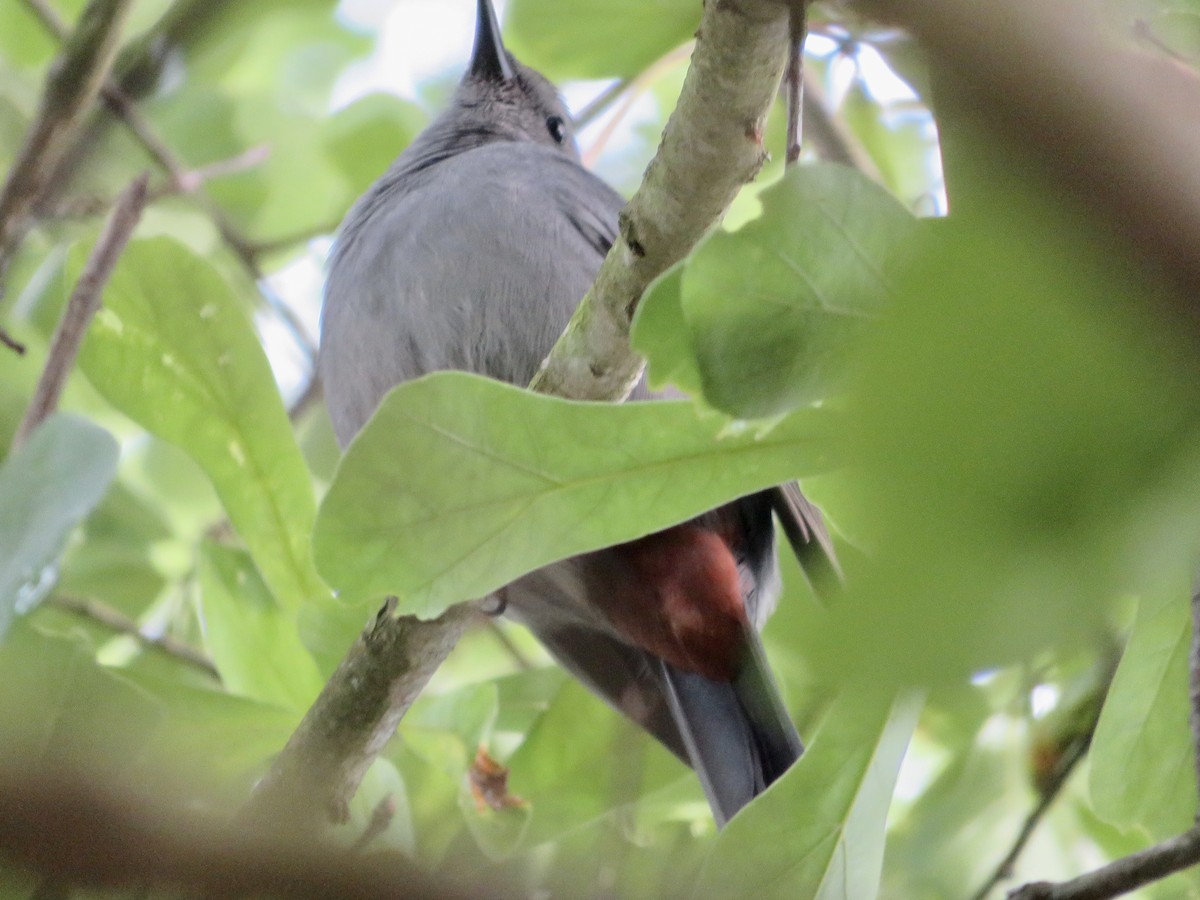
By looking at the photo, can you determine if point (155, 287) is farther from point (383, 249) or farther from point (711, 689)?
point (711, 689)

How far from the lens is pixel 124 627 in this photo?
294 centimetres

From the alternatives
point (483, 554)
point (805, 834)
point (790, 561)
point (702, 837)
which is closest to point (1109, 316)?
point (483, 554)

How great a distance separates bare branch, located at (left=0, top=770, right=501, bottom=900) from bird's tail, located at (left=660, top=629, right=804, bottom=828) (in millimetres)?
1864

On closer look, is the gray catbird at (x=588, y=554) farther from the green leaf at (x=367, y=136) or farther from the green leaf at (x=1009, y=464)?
the green leaf at (x=1009, y=464)

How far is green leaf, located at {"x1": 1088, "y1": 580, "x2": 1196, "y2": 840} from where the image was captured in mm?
1344

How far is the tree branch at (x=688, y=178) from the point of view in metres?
1.43

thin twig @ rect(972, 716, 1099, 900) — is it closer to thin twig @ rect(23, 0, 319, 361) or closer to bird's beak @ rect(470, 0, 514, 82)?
thin twig @ rect(23, 0, 319, 361)

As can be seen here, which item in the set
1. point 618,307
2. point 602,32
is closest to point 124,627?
point 602,32

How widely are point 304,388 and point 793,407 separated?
3.25m

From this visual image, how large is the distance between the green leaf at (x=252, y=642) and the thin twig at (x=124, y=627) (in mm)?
487

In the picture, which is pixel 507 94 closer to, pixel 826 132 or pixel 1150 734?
pixel 826 132

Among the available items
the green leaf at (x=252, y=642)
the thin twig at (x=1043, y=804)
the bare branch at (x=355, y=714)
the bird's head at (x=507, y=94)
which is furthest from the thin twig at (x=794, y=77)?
the bird's head at (x=507, y=94)

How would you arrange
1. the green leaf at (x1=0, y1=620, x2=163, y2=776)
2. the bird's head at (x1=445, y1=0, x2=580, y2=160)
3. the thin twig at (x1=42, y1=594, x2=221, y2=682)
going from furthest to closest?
the bird's head at (x1=445, y1=0, x2=580, y2=160)
the thin twig at (x1=42, y1=594, x2=221, y2=682)
the green leaf at (x1=0, y1=620, x2=163, y2=776)

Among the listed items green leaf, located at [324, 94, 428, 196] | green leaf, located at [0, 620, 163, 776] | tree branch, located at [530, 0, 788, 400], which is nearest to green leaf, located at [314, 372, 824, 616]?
tree branch, located at [530, 0, 788, 400]
